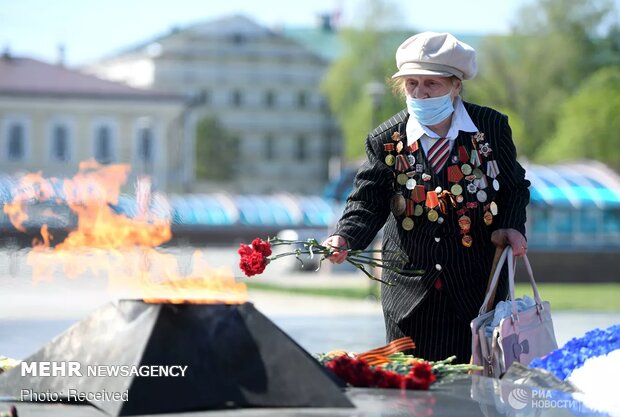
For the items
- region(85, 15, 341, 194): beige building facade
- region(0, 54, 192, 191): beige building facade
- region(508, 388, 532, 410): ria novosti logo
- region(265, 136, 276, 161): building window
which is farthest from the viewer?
region(265, 136, 276, 161): building window

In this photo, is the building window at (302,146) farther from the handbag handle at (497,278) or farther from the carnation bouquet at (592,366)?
the carnation bouquet at (592,366)

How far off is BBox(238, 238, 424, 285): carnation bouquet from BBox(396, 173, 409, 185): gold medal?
232mm

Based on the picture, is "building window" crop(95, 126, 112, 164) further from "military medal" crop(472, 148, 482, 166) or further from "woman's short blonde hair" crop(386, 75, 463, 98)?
"military medal" crop(472, 148, 482, 166)

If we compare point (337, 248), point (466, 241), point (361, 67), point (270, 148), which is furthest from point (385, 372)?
point (270, 148)

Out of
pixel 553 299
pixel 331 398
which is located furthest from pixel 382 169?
pixel 553 299

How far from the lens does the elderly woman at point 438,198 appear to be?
4738 mm

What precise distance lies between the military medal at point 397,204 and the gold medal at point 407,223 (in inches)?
1.3

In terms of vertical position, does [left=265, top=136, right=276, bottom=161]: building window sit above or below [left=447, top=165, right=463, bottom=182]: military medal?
below

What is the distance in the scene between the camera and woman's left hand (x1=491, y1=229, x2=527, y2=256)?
4.64 meters

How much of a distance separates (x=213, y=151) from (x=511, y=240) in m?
91.0

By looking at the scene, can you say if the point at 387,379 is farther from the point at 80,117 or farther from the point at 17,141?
the point at 80,117

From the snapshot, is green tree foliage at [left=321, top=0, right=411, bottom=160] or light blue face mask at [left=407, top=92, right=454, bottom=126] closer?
light blue face mask at [left=407, top=92, right=454, bottom=126]

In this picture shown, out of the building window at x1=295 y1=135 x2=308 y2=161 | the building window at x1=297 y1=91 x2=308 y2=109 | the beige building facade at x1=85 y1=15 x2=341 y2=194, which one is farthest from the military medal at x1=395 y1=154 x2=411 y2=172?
the building window at x1=295 y1=135 x2=308 y2=161

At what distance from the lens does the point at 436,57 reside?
15.4 feet
